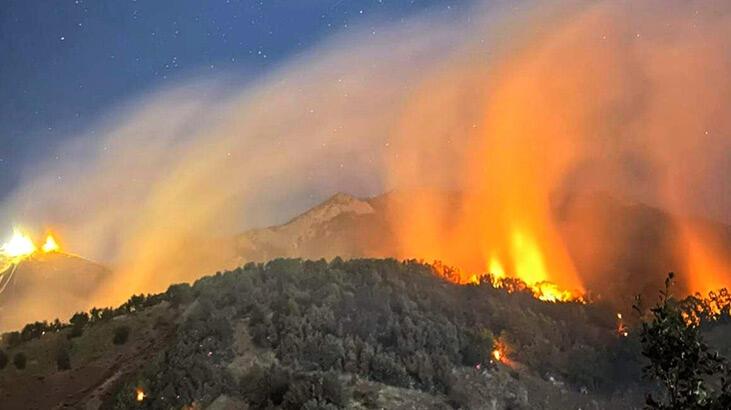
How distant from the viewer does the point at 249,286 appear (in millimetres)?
34656

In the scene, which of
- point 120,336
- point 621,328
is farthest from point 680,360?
point 621,328

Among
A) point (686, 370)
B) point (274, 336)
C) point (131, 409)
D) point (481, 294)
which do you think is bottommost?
point (686, 370)

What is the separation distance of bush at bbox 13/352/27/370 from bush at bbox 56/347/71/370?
1546 millimetres

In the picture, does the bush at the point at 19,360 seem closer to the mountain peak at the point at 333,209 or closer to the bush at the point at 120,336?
the bush at the point at 120,336

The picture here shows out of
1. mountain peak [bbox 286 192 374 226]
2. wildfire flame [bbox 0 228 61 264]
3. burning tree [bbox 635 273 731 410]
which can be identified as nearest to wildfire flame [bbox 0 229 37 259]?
wildfire flame [bbox 0 228 61 264]

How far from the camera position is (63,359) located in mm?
28984

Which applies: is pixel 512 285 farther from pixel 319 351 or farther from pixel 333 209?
pixel 333 209

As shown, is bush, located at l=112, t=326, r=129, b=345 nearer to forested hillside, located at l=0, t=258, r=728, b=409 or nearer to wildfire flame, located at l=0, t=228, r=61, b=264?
forested hillside, located at l=0, t=258, r=728, b=409

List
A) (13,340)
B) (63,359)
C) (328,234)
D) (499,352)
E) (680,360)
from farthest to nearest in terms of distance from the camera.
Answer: (328,234)
(13,340)
(499,352)
(63,359)
(680,360)

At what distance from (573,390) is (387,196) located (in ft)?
357

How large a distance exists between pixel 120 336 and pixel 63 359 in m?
2.89

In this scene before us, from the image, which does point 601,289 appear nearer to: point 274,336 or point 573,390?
point 573,390

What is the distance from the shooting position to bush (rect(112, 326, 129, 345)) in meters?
30.7

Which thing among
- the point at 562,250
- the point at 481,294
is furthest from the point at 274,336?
the point at 562,250
